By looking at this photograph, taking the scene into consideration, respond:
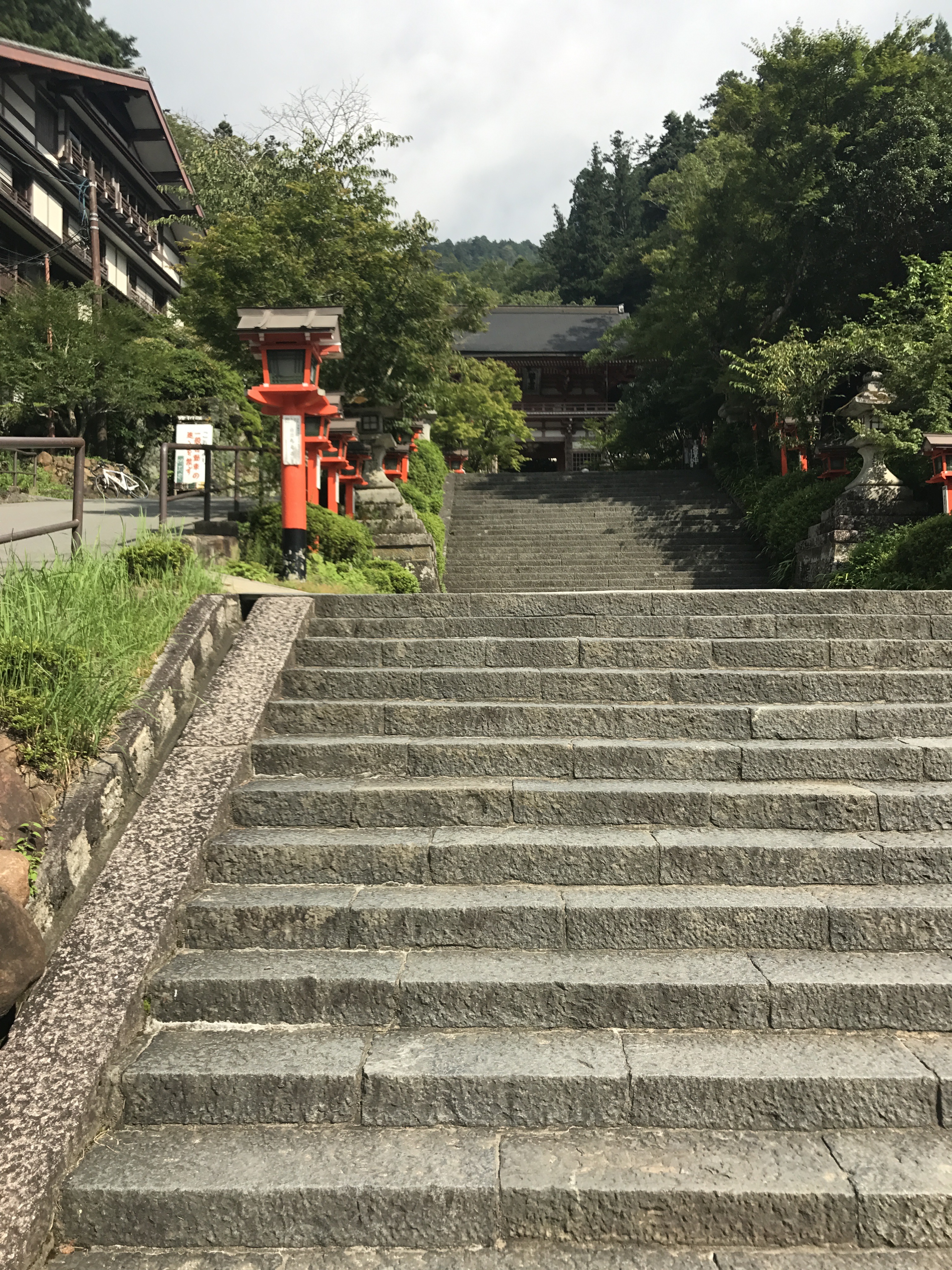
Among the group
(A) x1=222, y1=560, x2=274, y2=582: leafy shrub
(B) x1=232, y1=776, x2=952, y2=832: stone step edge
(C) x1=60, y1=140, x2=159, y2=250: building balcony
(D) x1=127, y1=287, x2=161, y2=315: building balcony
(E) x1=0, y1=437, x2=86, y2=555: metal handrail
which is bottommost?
(B) x1=232, y1=776, x2=952, y2=832: stone step edge

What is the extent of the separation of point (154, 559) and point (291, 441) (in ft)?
11.7

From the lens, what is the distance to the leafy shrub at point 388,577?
9.97 meters

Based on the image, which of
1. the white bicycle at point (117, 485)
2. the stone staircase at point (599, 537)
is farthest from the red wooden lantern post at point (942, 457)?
the white bicycle at point (117, 485)

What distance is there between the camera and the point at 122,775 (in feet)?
11.0

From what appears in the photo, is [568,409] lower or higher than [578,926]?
higher

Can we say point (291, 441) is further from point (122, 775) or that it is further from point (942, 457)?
point (942, 457)

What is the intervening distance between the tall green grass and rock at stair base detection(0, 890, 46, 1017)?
0.67 meters

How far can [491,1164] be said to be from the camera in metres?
2.37

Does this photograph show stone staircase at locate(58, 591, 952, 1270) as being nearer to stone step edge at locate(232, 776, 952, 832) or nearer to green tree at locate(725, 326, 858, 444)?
stone step edge at locate(232, 776, 952, 832)

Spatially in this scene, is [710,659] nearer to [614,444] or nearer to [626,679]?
[626,679]

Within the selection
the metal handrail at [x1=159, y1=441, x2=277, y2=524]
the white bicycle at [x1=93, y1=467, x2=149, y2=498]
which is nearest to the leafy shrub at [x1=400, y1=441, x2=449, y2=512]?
the metal handrail at [x1=159, y1=441, x2=277, y2=524]

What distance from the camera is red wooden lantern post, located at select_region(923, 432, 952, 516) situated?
1034 centimetres

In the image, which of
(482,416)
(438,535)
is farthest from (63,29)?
(438,535)

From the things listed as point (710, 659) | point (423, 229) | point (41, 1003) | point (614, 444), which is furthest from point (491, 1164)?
point (614, 444)
